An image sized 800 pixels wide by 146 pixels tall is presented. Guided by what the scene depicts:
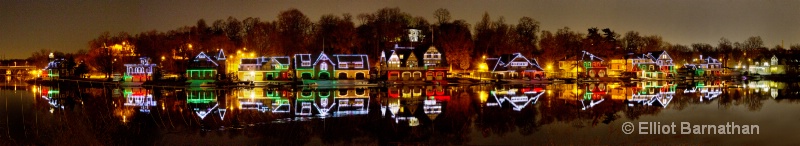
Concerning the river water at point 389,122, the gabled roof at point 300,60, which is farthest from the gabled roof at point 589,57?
the river water at point 389,122

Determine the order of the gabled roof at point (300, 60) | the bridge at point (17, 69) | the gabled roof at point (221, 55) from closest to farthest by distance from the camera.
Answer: the gabled roof at point (300, 60)
the gabled roof at point (221, 55)
the bridge at point (17, 69)

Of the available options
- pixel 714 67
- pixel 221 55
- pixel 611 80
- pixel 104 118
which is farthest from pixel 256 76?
pixel 714 67

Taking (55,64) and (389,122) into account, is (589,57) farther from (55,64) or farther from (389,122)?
(55,64)

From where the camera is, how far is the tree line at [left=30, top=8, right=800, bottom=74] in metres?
68.2

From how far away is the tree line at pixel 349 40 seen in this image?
2687 inches

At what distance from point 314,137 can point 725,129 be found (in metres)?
15.2

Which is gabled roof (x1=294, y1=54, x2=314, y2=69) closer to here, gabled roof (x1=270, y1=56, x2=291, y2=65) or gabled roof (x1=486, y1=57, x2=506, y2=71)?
gabled roof (x1=270, y1=56, x2=291, y2=65)

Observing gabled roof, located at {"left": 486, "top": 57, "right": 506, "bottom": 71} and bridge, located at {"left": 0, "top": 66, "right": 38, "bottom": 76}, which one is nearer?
gabled roof, located at {"left": 486, "top": 57, "right": 506, "bottom": 71}

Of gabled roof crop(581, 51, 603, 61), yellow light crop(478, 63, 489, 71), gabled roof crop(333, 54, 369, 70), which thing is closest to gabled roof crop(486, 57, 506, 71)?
yellow light crop(478, 63, 489, 71)

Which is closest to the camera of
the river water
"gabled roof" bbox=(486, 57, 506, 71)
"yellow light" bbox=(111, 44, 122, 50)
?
the river water

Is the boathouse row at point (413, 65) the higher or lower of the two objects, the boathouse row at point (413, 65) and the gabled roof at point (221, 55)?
the lower

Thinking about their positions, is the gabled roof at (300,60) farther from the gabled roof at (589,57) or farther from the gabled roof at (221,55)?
the gabled roof at (589,57)

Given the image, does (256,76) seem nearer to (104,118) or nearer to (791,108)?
(104,118)

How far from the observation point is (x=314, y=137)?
18141mm
